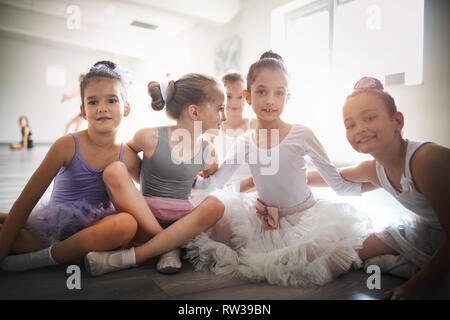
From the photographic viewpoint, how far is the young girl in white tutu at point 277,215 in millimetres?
901

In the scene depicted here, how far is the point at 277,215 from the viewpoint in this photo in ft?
3.52

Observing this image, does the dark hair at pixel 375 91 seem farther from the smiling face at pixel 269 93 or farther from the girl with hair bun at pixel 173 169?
the girl with hair bun at pixel 173 169

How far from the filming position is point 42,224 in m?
1.00

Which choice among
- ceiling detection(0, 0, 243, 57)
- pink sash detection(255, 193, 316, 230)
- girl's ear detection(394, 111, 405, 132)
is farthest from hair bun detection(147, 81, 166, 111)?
ceiling detection(0, 0, 243, 57)

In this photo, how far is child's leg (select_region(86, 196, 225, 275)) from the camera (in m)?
0.94

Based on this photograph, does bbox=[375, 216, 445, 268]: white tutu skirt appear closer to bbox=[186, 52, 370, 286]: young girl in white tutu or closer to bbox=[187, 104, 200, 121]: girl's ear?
bbox=[186, 52, 370, 286]: young girl in white tutu

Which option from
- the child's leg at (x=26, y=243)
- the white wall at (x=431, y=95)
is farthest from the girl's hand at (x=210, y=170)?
the white wall at (x=431, y=95)

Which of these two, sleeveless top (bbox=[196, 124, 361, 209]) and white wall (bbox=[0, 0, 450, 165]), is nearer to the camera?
sleeveless top (bbox=[196, 124, 361, 209])

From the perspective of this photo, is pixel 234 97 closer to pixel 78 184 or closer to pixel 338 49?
pixel 78 184

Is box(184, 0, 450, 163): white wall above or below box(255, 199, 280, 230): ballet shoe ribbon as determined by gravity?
above

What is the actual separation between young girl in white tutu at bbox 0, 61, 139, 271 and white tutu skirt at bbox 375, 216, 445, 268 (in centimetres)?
77

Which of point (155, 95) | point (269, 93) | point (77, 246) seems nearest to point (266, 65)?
point (269, 93)
